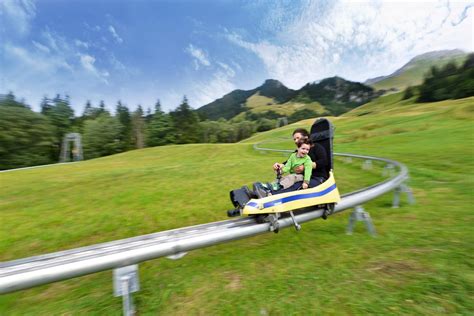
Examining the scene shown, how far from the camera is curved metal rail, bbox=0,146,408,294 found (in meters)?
2.87

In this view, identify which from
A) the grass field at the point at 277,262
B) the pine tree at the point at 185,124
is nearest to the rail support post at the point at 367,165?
the grass field at the point at 277,262

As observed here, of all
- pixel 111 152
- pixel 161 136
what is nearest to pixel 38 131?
pixel 111 152

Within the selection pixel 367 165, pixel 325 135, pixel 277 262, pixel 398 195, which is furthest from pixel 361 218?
pixel 367 165

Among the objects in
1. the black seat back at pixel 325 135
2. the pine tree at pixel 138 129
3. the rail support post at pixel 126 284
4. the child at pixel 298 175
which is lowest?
the rail support post at pixel 126 284

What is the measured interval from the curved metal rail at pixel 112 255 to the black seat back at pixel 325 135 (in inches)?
46.0

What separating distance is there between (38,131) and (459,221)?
223ft

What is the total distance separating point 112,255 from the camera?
10.4 ft

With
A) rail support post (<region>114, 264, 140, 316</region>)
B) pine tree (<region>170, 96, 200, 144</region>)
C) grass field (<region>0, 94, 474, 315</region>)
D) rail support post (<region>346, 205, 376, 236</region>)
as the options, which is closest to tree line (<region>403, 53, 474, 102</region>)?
pine tree (<region>170, 96, 200, 144</region>)

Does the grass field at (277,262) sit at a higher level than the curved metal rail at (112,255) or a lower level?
lower

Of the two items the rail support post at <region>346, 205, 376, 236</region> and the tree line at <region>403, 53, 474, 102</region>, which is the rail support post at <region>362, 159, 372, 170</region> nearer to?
the rail support post at <region>346, 205, 376, 236</region>

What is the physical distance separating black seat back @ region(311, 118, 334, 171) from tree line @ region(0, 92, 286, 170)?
6377 centimetres

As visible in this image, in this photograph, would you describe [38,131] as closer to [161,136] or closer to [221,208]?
[161,136]

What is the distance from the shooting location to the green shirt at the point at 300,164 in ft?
15.9

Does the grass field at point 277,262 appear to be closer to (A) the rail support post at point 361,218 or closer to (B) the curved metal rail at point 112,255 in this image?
(A) the rail support post at point 361,218
